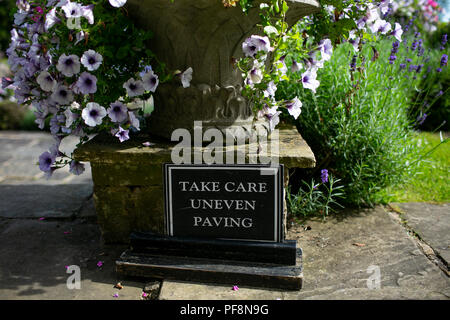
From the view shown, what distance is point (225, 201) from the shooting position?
5.68ft

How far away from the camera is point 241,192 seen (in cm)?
172

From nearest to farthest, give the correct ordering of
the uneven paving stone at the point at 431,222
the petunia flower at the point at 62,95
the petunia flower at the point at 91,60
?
1. the petunia flower at the point at 91,60
2. the petunia flower at the point at 62,95
3. the uneven paving stone at the point at 431,222

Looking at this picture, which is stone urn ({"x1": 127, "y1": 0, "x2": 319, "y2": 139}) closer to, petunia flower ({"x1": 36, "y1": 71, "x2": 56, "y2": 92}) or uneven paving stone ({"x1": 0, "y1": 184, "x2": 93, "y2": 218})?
petunia flower ({"x1": 36, "y1": 71, "x2": 56, "y2": 92})

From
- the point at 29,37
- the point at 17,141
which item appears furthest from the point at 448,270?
the point at 17,141

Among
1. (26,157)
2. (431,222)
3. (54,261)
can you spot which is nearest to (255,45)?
(54,261)

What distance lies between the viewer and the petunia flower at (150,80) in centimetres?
180

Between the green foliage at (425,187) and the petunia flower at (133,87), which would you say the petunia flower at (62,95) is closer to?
the petunia flower at (133,87)

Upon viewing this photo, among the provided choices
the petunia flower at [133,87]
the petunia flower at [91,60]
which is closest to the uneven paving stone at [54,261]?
the petunia flower at [133,87]

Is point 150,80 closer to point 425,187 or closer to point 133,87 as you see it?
point 133,87

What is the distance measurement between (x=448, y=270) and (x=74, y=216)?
188 cm

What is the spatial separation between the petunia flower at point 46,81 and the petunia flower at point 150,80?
1.23 feet

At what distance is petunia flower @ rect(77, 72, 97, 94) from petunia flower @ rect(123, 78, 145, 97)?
0.44 ft

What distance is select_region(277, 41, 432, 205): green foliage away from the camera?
2.35 m

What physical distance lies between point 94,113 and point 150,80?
0.27m
